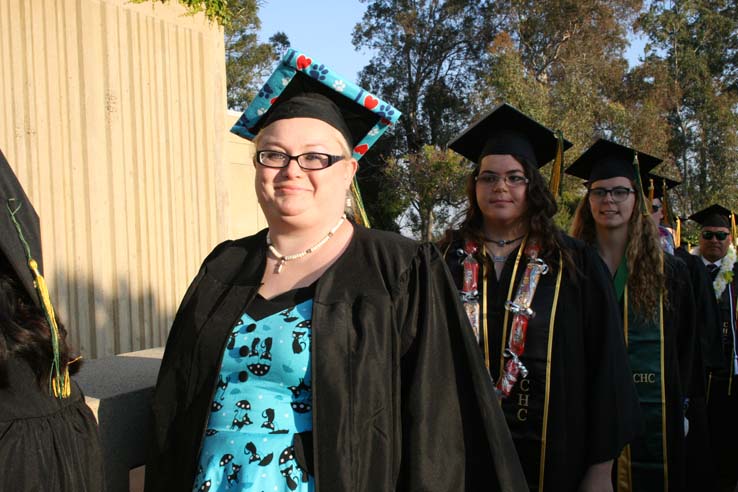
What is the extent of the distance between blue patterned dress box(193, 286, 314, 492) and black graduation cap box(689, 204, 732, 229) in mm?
6169

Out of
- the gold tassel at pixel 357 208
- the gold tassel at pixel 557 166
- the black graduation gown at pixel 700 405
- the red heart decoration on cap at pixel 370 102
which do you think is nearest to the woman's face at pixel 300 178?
the red heart decoration on cap at pixel 370 102

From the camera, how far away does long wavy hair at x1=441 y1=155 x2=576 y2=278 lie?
2.99 meters

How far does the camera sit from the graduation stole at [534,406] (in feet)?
9.17

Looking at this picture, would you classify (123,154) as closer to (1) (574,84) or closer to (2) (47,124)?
(2) (47,124)

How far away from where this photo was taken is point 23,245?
162 cm

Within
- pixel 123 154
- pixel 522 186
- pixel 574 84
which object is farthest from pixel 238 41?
pixel 522 186

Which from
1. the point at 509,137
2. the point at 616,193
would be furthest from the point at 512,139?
the point at 616,193

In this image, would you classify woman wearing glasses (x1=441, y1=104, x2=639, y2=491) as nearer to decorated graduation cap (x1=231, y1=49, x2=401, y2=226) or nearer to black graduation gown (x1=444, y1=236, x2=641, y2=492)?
black graduation gown (x1=444, y1=236, x2=641, y2=492)

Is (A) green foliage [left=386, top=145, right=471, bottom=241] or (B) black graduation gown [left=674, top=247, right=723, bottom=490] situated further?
(A) green foliage [left=386, top=145, right=471, bottom=241]

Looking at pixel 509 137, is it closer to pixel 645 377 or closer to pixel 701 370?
pixel 645 377

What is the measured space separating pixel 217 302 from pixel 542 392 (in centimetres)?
148

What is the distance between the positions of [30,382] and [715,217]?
685 cm

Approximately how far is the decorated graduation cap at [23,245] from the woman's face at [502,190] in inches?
76.5

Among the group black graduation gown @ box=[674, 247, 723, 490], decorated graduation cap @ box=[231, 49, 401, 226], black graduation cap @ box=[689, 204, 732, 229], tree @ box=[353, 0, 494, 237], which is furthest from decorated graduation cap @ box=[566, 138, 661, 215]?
tree @ box=[353, 0, 494, 237]
